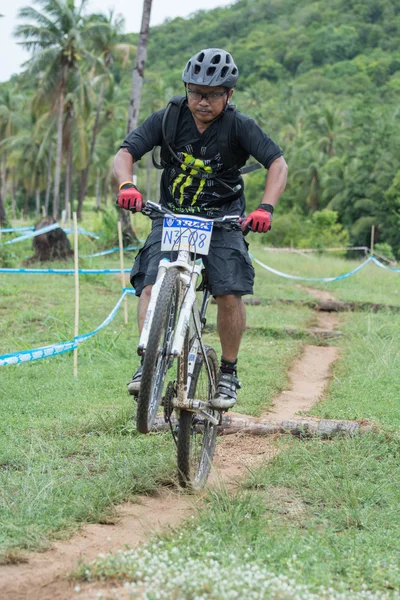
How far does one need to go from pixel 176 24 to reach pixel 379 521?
13187 cm

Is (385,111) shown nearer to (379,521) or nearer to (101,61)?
(101,61)

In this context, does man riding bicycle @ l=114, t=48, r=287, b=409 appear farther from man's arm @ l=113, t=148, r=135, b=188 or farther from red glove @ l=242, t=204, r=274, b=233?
red glove @ l=242, t=204, r=274, b=233

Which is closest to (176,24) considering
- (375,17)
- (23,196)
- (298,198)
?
(375,17)

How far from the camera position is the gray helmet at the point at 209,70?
4.52 m

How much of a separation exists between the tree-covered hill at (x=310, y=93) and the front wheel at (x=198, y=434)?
3878 cm

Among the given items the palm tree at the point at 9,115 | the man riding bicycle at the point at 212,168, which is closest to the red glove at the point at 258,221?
the man riding bicycle at the point at 212,168

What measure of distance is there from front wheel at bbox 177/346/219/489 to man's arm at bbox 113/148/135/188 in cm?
111

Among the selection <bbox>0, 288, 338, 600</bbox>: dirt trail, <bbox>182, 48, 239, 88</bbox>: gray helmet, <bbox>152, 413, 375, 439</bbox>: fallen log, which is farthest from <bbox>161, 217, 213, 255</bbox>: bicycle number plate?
<bbox>152, 413, 375, 439</bbox>: fallen log

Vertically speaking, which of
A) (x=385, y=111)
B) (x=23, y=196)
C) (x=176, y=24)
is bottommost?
(x=23, y=196)

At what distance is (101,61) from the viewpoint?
40.2m

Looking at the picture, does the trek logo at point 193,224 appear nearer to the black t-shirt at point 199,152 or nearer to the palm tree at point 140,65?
the black t-shirt at point 199,152

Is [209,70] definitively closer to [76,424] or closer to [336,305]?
[76,424]

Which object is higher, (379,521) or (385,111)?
(385,111)

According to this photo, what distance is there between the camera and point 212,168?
4766 mm
